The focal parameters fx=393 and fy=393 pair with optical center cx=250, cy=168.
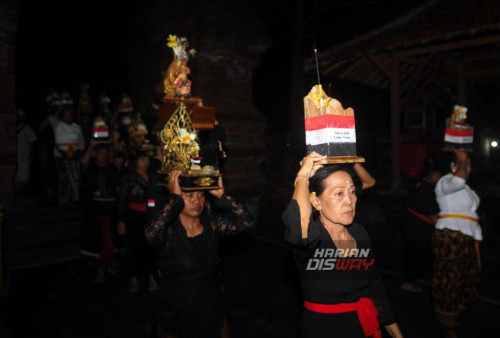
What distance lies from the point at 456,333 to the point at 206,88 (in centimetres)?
679

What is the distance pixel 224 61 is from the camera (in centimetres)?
933

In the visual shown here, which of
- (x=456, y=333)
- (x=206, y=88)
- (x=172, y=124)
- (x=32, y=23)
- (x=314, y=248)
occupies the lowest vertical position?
(x=456, y=333)

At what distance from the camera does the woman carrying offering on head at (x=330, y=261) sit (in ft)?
7.32

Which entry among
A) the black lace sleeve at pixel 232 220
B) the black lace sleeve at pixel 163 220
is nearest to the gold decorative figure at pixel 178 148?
the black lace sleeve at pixel 163 220

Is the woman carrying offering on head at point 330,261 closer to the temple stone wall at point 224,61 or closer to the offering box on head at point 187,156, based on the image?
the offering box on head at point 187,156

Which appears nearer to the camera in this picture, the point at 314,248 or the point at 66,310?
the point at 314,248

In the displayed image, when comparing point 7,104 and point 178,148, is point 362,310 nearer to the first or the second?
point 178,148

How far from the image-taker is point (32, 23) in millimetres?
12266

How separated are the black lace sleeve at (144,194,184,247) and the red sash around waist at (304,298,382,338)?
1.22 meters

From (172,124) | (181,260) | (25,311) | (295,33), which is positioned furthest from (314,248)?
(295,33)

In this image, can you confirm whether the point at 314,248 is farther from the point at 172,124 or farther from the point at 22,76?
the point at 22,76

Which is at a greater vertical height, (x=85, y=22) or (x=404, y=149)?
(x=85, y=22)

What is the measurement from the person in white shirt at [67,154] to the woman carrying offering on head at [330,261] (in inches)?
305

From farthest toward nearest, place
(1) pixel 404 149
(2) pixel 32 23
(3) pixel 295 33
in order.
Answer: (3) pixel 295 33 < (1) pixel 404 149 < (2) pixel 32 23
